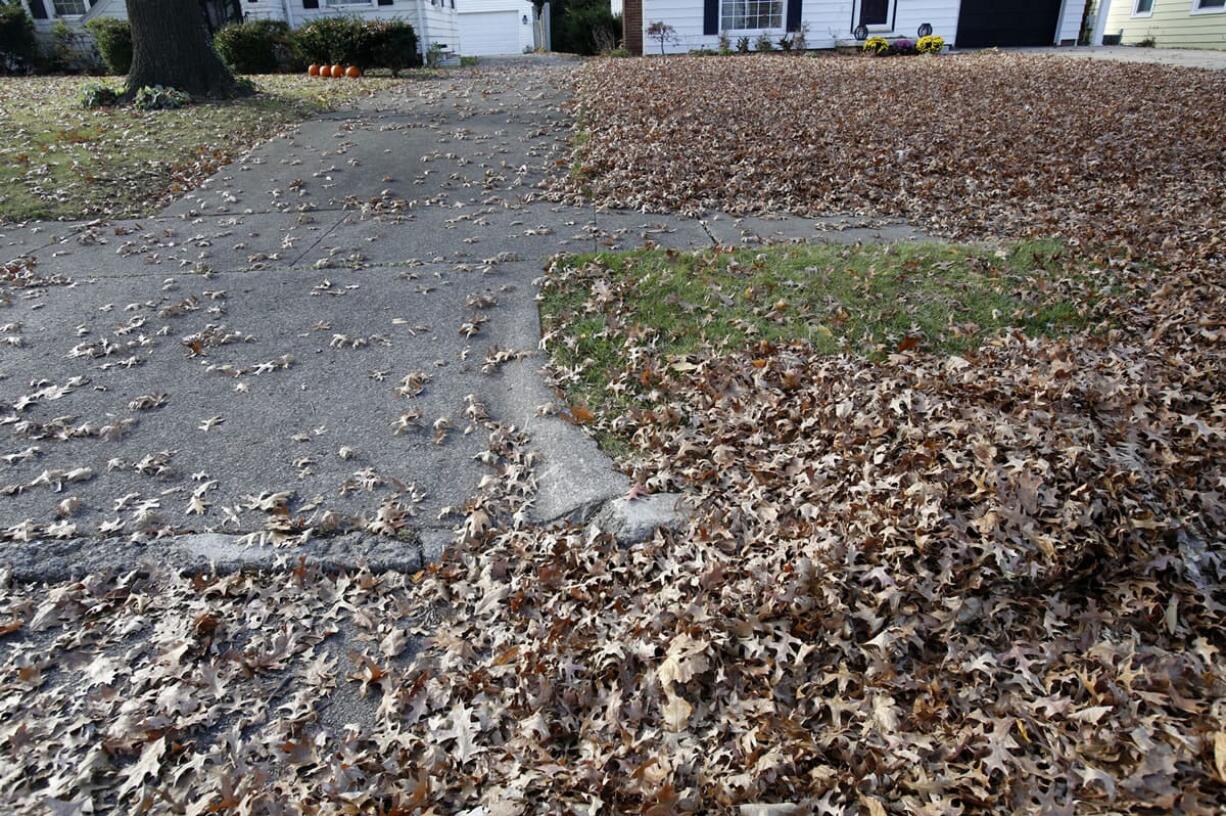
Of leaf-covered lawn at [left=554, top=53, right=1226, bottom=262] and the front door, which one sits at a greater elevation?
the front door

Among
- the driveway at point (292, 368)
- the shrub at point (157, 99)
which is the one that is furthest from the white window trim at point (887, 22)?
the shrub at point (157, 99)

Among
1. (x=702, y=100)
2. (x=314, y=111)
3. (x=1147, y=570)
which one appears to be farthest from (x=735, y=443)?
(x=314, y=111)

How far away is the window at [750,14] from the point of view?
21.8m

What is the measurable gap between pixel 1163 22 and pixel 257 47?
25.3 metres

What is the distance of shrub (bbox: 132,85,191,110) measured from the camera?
13.3 metres

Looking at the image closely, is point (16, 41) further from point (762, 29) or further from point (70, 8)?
point (762, 29)

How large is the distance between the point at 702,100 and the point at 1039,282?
857 cm

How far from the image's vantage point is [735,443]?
4.54 m

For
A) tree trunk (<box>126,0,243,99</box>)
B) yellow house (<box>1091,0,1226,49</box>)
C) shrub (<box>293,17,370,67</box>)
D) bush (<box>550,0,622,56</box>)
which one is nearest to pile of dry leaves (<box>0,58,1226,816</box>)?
tree trunk (<box>126,0,243,99</box>)

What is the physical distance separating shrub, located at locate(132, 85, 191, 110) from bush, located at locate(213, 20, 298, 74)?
21.8 feet

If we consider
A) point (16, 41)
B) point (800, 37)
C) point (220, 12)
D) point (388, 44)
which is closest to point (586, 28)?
point (800, 37)

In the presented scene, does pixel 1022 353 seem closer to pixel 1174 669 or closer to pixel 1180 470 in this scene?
pixel 1180 470

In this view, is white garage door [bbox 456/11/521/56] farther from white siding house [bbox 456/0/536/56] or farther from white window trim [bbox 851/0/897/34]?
white window trim [bbox 851/0/897/34]

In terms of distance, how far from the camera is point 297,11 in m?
22.6
